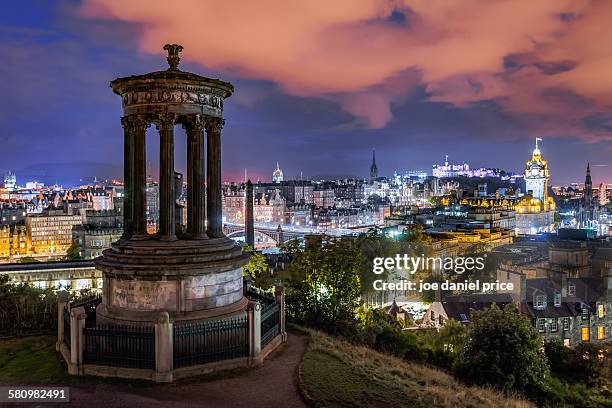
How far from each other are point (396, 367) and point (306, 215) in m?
176

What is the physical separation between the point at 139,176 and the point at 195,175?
188cm

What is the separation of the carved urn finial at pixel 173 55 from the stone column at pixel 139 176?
2036mm

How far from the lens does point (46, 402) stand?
533 inches

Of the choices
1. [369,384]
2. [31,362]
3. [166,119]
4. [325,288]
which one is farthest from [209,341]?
[325,288]

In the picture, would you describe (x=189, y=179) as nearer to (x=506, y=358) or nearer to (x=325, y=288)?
(x=325, y=288)

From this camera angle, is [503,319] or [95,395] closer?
[95,395]

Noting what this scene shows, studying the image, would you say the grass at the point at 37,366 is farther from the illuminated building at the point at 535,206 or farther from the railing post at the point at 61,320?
the illuminated building at the point at 535,206

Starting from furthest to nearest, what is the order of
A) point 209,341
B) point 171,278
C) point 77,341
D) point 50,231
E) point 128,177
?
point 50,231 → point 128,177 → point 171,278 → point 209,341 → point 77,341

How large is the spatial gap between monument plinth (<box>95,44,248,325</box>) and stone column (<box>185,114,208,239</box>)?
3 centimetres

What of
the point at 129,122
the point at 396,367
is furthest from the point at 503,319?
the point at 129,122

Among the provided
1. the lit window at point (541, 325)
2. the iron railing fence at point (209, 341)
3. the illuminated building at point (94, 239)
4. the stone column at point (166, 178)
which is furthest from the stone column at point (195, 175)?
the illuminated building at point (94, 239)

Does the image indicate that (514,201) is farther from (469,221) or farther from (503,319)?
(503,319)

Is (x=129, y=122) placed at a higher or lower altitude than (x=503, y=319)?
higher

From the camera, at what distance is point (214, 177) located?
787 inches
